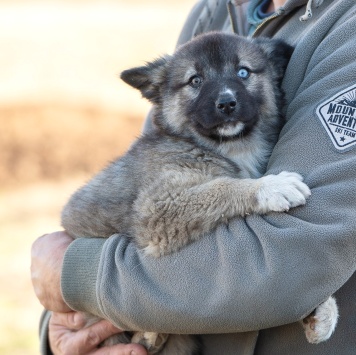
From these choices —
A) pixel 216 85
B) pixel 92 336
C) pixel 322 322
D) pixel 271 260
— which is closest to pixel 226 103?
pixel 216 85

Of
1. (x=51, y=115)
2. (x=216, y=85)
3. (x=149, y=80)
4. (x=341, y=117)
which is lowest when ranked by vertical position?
(x=51, y=115)

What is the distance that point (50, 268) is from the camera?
3.46 m

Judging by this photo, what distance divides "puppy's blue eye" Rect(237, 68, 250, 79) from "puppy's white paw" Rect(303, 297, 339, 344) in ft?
3.90

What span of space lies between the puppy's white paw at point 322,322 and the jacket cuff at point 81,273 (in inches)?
32.7

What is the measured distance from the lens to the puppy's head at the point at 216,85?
339 cm

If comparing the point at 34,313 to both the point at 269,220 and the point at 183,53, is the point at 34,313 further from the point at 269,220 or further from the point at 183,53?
the point at 269,220

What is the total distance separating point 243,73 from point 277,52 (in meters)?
0.26

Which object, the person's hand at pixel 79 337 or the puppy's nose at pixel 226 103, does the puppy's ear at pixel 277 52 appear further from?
the person's hand at pixel 79 337

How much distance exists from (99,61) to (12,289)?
609cm

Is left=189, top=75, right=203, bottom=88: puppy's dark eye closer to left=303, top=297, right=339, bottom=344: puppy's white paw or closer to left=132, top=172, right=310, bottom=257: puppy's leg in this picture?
left=132, top=172, right=310, bottom=257: puppy's leg

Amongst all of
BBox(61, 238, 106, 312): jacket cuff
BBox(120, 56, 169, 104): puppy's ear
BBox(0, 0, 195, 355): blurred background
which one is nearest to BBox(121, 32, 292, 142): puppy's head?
BBox(120, 56, 169, 104): puppy's ear

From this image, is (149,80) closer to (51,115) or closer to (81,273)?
(81,273)

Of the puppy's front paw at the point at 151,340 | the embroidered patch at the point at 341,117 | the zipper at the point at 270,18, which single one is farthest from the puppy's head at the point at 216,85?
the puppy's front paw at the point at 151,340

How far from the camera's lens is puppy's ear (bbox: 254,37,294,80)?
11.1 feet
